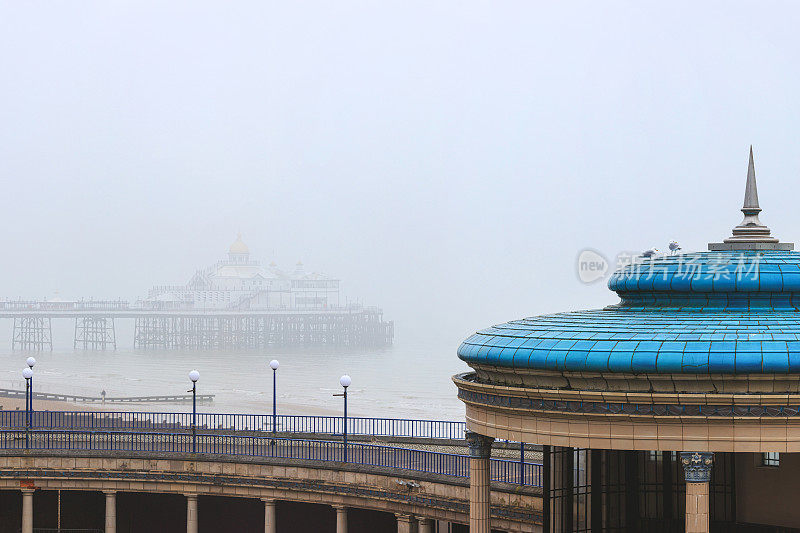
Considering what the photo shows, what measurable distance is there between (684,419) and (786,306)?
3.62 m

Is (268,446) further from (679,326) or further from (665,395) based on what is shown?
(665,395)

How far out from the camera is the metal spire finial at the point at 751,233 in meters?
23.1

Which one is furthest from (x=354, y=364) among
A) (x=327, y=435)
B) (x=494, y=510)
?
(x=494, y=510)

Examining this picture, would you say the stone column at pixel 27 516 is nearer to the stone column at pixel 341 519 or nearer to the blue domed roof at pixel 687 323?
the stone column at pixel 341 519

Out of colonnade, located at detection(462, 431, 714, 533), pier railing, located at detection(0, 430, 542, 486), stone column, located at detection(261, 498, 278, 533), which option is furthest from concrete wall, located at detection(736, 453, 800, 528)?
stone column, located at detection(261, 498, 278, 533)

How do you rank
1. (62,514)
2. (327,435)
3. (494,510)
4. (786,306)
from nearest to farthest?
(786,306)
(494,510)
(62,514)
(327,435)

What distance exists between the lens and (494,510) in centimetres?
→ 2817

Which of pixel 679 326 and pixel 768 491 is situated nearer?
pixel 679 326

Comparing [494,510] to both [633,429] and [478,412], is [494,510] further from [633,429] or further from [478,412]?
[633,429]

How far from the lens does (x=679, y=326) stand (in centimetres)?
2075

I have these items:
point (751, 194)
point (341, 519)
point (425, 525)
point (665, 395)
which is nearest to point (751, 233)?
point (751, 194)

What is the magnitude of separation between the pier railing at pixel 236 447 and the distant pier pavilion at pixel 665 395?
27.2 feet

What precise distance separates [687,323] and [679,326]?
0.74 ft

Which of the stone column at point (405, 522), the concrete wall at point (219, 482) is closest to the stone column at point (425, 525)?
the concrete wall at point (219, 482)
